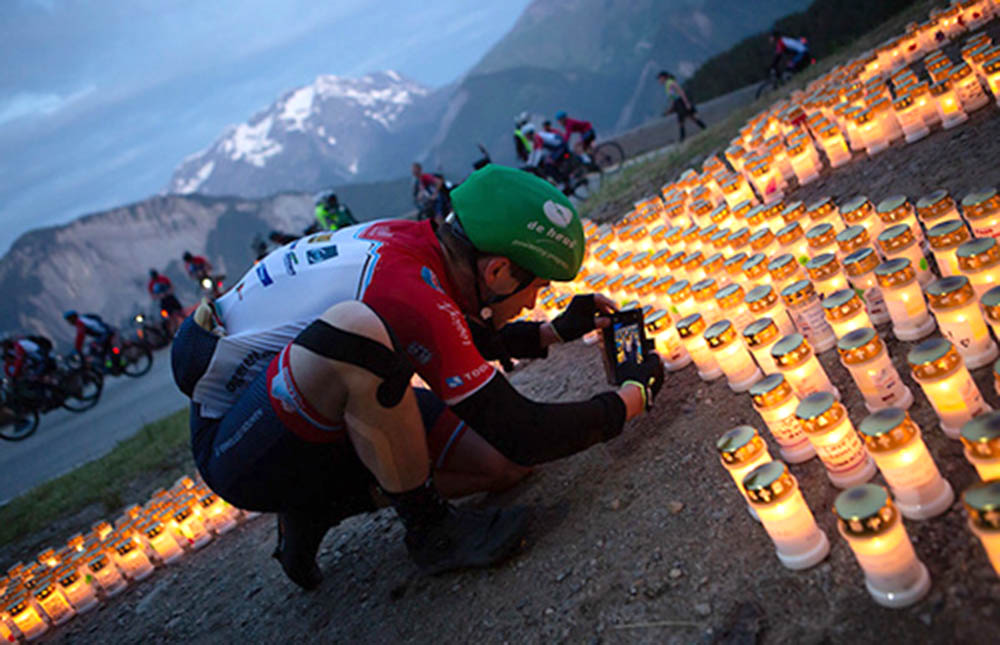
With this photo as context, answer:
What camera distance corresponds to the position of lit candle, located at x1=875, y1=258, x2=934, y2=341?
2533 millimetres

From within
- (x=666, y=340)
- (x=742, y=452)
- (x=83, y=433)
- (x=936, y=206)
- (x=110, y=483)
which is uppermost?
(x=936, y=206)

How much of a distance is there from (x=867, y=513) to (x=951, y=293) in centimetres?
101

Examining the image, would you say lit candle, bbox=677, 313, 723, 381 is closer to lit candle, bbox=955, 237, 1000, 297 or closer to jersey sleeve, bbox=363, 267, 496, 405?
lit candle, bbox=955, 237, 1000, 297

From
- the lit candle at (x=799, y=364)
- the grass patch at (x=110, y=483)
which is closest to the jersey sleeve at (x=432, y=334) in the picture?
the lit candle at (x=799, y=364)

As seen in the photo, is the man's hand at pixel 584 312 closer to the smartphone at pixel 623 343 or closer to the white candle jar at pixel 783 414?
the smartphone at pixel 623 343

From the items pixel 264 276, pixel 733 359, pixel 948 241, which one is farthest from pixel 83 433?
pixel 948 241

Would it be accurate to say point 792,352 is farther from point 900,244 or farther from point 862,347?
point 900,244

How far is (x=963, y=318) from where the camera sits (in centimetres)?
229

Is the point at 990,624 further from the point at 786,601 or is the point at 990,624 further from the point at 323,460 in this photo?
Answer: the point at 323,460

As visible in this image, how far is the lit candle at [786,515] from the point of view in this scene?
188cm

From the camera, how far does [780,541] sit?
6.39 feet

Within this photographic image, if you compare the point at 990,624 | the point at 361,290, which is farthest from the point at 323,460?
the point at 990,624

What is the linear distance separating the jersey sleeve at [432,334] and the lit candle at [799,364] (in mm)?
1022

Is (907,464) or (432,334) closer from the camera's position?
(907,464)
